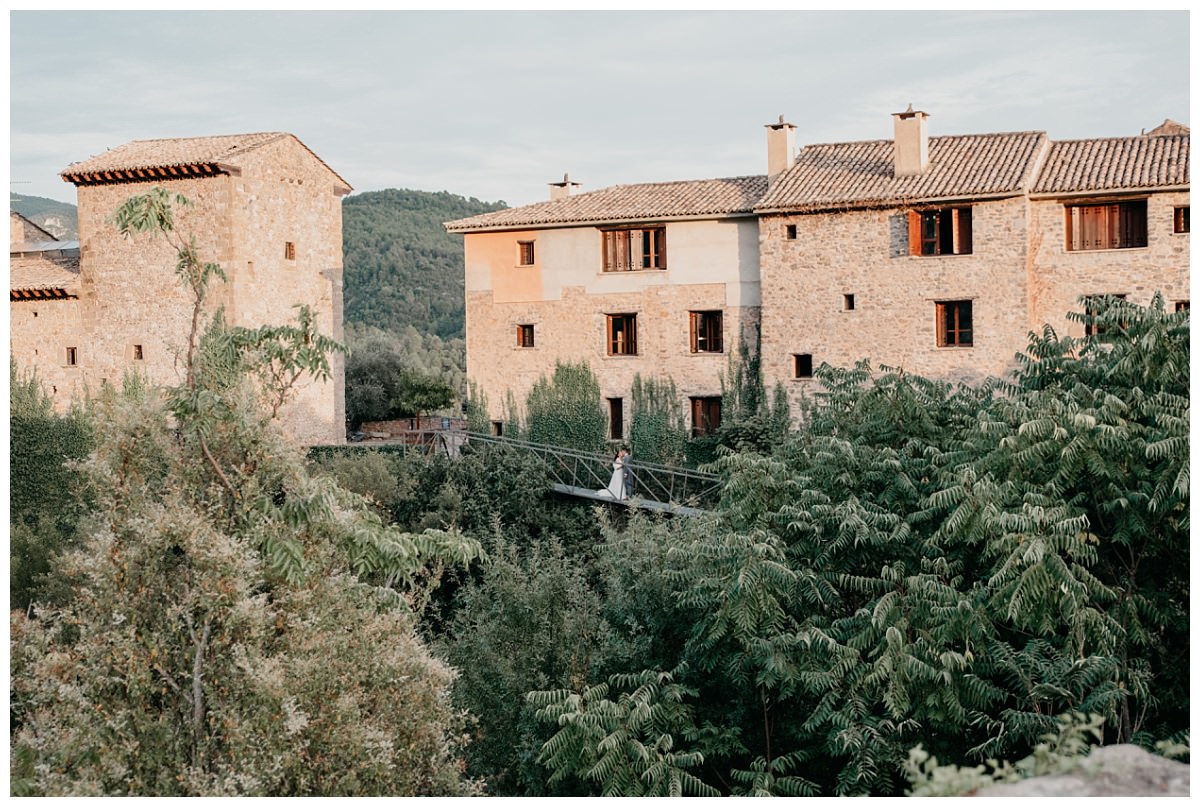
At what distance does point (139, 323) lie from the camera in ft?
86.3

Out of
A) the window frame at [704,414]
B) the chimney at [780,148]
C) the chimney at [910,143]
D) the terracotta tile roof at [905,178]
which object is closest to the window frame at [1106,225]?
the terracotta tile roof at [905,178]

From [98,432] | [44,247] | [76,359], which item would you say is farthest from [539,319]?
[98,432]

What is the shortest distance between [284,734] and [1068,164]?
69.5ft

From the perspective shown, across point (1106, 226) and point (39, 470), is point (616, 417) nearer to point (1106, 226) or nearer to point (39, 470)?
point (1106, 226)

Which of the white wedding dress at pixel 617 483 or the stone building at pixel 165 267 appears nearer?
the white wedding dress at pixel 617 483

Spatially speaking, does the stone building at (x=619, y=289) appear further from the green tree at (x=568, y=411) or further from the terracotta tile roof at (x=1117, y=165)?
the terracotta tile roof at (x=1117, y=165)

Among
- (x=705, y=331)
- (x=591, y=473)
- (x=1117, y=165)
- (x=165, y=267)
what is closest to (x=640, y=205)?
(x=705, y=331)

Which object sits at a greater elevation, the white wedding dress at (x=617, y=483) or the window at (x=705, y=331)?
the window at (x=705, y=331)

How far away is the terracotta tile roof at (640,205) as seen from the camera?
2662 centimetres

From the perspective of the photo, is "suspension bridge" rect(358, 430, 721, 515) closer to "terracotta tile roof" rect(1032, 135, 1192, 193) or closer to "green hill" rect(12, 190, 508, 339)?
"terracotta tile roof" rect(1032, 135, 1192, 193)

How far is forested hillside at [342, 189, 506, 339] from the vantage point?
5459cm

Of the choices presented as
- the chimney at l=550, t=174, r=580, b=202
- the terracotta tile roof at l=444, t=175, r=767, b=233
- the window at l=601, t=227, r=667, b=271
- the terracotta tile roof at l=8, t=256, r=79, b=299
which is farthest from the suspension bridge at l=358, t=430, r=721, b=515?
the terracotta tile roof at l=8, t=256, r=79, b=299

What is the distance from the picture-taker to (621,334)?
1086 inches

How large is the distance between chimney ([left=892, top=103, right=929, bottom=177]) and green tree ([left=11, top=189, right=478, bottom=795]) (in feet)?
59.1
